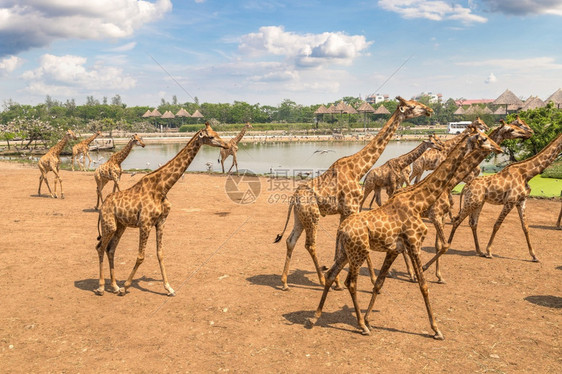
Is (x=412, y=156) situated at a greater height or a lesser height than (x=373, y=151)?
lesser

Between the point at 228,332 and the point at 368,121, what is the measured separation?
87.6 meters

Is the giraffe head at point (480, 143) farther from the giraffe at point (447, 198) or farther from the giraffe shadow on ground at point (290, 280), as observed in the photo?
the giraffe shadow on ground at point (290, 280)

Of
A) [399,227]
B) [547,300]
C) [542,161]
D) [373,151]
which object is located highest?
[373,151]

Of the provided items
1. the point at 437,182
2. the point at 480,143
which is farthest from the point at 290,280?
the point at 480,143

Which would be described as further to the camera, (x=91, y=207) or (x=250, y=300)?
(x=91, y=207)

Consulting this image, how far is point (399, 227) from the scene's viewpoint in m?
6.16

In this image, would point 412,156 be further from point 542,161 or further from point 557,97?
point 557,97

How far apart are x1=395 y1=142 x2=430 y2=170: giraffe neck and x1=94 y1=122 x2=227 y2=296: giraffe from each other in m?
6.71

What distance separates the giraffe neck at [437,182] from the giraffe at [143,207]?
4161 mm

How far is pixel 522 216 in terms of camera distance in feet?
33.3

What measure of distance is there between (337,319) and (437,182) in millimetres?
3042

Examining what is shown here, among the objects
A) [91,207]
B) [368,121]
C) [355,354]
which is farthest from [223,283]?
[368,121]

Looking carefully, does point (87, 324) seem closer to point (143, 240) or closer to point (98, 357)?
point (98, 357)

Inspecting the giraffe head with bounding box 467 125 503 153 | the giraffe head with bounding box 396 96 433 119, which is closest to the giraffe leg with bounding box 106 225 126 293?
the giraffe head with bounding box 396 96 433 119
